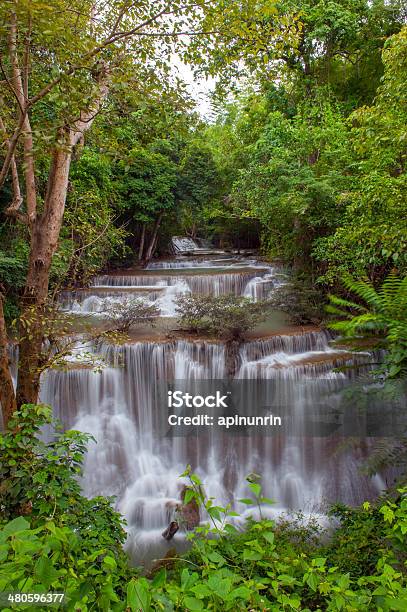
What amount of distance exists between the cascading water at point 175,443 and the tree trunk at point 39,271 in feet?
9.95

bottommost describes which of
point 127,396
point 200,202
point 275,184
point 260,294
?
point 127,396

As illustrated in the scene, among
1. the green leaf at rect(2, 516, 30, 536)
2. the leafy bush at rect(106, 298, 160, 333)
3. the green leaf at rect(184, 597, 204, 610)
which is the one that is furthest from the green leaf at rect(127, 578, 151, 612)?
the leafy bush at rect(106, 298, 160, 333)

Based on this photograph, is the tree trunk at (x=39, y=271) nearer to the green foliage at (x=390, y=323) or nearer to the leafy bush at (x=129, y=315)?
the green foliage at (x=390, y=323)

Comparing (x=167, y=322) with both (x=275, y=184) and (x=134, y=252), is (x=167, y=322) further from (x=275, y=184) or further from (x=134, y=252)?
(x=134, y=252)

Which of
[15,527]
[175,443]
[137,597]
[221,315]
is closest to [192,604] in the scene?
[137,597]

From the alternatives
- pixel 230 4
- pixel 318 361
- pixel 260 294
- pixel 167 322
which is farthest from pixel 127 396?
pixel 230 4

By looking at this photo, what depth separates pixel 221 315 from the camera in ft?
25.3

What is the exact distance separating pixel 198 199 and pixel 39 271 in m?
10.7

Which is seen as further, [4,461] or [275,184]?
[275,184]

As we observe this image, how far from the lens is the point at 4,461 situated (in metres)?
2.67

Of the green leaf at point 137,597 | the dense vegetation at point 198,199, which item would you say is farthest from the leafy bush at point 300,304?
the green leaf at point 137,597

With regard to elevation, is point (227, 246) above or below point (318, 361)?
above

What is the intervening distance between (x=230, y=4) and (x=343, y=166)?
242 inches

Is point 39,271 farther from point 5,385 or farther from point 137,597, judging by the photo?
point 137,597
